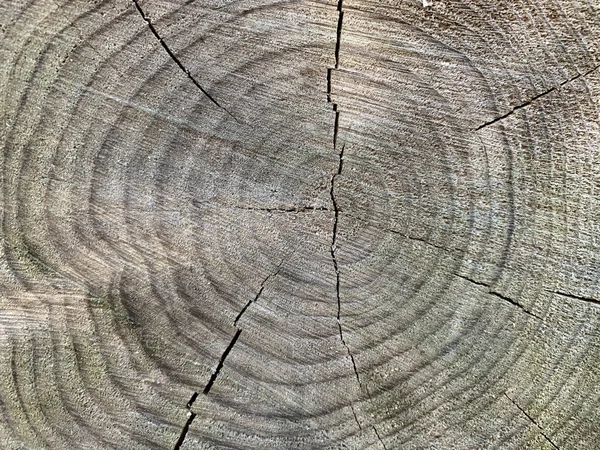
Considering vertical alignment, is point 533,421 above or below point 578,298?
below

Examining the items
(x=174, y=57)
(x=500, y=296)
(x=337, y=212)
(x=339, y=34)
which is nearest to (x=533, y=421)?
(x=500, y=296)

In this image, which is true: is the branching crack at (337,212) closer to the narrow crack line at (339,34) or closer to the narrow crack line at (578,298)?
the narrow crack line at (339,34)

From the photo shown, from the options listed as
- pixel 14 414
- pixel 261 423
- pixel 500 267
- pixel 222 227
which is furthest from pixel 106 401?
pixel 500 267

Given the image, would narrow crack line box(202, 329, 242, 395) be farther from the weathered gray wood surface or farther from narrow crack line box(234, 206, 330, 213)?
narrow crack line box(234, 206, 330, 213)

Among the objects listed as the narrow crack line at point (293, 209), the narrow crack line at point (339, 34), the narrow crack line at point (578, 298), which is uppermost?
the narrow crack line at point (339, 34)

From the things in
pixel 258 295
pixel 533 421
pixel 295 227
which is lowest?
pixel 533 421

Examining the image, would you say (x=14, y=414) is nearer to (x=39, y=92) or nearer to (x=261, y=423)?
(x=261, y=423)

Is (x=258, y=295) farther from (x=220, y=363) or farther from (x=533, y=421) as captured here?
(x=533, y=421)

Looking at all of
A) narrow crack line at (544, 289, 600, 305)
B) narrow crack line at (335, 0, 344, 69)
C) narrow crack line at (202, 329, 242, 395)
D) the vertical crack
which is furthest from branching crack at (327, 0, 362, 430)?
narrow crack line at (544, 289, 600, 305)

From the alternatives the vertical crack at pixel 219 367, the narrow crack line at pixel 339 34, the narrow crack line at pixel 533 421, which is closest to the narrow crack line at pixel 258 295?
the vertical crack at pixel 219 367
